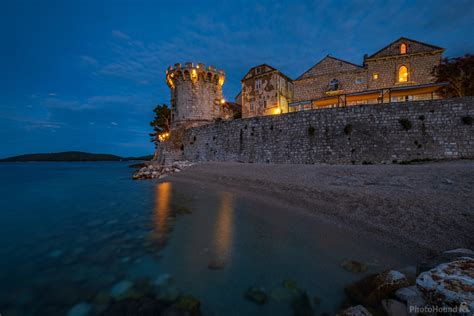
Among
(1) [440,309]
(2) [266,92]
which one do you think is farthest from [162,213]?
(2) [266,92]

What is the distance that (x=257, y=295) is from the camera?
117 inches

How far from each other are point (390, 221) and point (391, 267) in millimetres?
1906

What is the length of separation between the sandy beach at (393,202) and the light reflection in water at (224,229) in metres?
1.88

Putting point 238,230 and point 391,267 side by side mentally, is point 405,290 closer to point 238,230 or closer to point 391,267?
point 391,267

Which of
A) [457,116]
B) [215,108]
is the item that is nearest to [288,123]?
[457,116]

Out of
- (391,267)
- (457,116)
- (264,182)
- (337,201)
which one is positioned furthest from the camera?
Result: (457,116)

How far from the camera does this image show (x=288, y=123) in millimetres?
15961

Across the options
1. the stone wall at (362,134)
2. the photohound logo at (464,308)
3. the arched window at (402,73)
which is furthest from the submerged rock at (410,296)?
the arched window at (402,73)

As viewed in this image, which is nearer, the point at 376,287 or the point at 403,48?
the point at 376,287

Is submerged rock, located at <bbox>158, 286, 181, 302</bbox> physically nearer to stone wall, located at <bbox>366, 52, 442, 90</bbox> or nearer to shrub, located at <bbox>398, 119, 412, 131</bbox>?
shrub, located at <bbox>398, 119, 412, 131</bbox>

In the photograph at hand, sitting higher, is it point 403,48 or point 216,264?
point 403,48

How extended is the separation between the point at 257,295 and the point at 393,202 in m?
5.06

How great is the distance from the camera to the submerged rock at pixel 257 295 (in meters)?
2.87

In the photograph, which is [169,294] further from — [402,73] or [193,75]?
[402,73]
